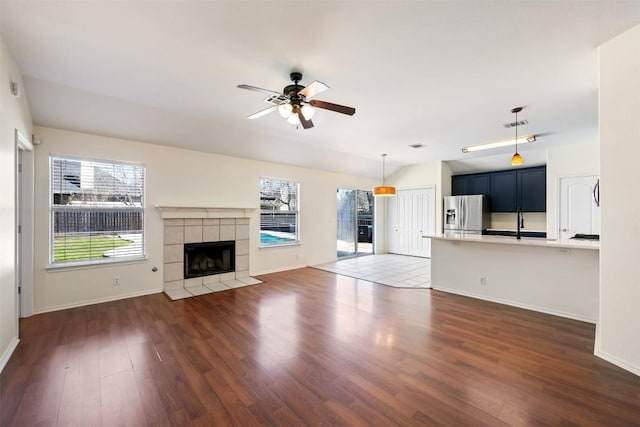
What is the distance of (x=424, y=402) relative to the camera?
6.37ft

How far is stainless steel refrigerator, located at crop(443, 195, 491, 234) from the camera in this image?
7.00 metres

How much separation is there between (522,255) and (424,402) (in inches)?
118

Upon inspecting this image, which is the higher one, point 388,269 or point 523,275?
point 523,275

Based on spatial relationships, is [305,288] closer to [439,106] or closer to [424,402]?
[424,402]

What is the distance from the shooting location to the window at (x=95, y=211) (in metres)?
3.85

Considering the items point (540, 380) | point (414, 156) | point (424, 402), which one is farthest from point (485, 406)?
point (414, 156)

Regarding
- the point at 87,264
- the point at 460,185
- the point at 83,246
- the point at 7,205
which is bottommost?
the point at 87,264

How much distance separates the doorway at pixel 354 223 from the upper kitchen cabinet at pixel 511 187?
271 cm

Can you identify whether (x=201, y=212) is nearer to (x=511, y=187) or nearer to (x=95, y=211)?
(x=95, y=211)

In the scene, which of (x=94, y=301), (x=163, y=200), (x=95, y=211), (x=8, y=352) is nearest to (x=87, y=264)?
(x=94, y=301)

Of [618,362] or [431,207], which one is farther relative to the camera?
[431,207]

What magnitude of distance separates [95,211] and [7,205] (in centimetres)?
170

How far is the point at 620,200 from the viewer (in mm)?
2365

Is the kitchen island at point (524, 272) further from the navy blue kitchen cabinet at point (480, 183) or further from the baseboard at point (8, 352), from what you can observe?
the baseboard at point (8, 352)
